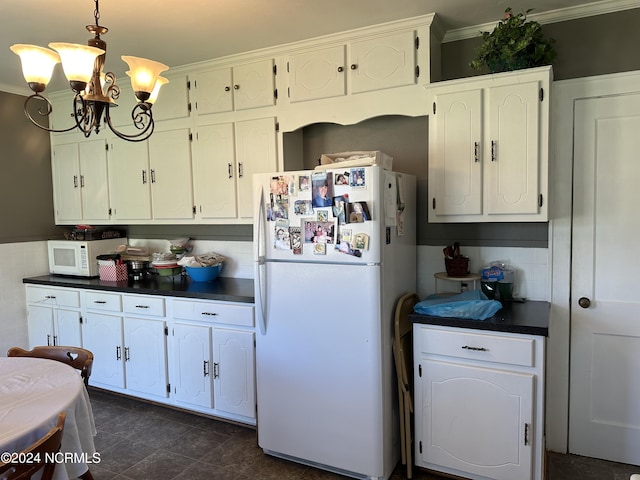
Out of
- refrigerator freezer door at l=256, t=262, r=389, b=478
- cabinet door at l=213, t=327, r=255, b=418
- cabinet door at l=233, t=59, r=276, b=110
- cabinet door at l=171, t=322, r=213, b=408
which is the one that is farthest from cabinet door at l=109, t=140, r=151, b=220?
refrigerator freezer door at l=256, t=262, r=389, b=478

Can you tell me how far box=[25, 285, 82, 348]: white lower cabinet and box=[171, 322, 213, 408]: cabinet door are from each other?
0.99 m

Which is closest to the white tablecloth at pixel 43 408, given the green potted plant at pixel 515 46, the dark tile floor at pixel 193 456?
the dark tile floor at pixel 193 456

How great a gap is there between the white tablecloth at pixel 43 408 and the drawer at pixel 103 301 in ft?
4.13

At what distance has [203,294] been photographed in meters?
2.99

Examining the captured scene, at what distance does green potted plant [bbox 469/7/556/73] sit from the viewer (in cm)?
231

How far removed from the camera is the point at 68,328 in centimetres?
362

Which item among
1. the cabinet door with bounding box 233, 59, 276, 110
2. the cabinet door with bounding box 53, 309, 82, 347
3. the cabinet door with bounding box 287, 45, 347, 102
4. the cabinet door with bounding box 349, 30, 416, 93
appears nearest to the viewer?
the cabinet door with bounding box 349, 30, 416, 93

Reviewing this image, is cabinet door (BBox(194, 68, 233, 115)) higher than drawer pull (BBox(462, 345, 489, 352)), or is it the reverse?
cabinet door (BBox(194, 68, 233, 115))

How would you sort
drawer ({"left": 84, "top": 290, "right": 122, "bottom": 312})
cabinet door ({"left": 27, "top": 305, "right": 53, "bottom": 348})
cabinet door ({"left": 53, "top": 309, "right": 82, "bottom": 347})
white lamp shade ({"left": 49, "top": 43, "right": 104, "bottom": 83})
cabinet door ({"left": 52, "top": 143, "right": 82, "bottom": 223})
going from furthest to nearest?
cabinet door ({"left": 52, "top": 143, "right": 82, "bottom": 223}), cabinet door ({"left": 27, "top": 305, "right": 53, "bottom": 348}), cabinet door ({"left": 53, "top": 309, "right": 82, "bottom": 347}), drawer ({"left": 84, "top": 290, "right": 122, "bottom": 312}), white lamp shade ({"left": 49, "top": 43, "right": 104, "bottom": 83})

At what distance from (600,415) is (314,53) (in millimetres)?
2692

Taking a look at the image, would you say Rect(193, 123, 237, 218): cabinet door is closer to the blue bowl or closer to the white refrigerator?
the blue bowl

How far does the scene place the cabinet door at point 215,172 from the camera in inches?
128

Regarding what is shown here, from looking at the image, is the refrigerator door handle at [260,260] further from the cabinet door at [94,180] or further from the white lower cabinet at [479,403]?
the cabinet door at [94,180]

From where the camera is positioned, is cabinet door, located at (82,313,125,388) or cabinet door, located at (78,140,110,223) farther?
cabinet door, located at (78,140,110,223)
